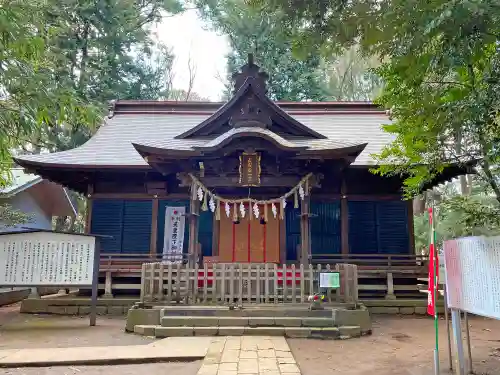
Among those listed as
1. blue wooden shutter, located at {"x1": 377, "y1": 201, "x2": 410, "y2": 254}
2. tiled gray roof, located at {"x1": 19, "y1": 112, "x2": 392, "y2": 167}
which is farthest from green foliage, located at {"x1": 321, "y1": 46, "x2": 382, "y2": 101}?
blue wooden shutter, located at {"x1": 377, "y1": 201, "x2": 410, "y2": 254}

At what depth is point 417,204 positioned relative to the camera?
2414 centimetres

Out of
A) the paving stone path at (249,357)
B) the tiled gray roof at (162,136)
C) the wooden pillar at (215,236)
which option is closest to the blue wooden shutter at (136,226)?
the tiled gray roof at (162,136)

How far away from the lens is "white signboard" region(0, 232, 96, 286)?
25.3 ft

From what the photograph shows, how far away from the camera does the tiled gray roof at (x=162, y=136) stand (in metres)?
10.7

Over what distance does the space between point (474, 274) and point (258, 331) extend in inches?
152

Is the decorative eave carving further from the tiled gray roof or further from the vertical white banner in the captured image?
the vertical white banner

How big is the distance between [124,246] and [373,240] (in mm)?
7255

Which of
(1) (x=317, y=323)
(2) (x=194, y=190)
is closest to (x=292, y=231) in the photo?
(2) (x=194, y=190)

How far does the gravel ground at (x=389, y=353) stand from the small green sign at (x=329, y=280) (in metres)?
1.00

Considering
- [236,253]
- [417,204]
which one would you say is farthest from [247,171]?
[417,204]

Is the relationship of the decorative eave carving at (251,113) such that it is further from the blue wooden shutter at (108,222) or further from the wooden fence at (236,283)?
the wooden fence at (236,283)

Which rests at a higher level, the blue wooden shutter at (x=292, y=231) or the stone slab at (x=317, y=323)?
the blue wooden shutter at (x=292, y=231)

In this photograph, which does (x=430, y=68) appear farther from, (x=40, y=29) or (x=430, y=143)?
(x=40, y=29)

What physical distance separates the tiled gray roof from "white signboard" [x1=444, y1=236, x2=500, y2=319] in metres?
4.90
